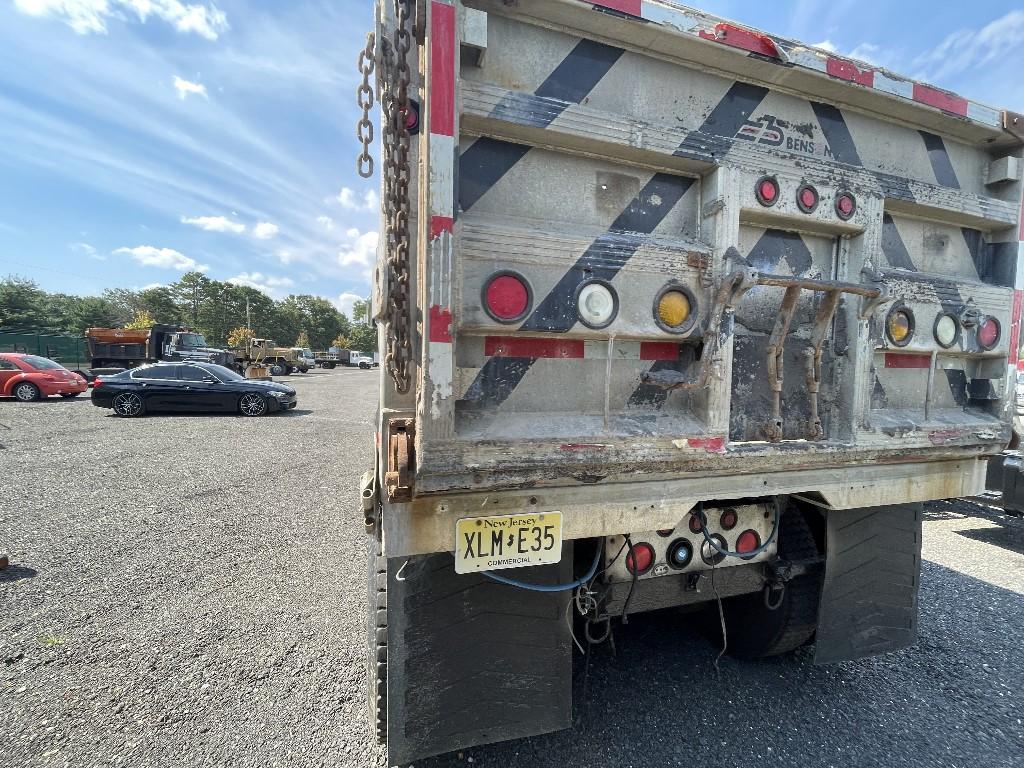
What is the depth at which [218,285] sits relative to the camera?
60062mm

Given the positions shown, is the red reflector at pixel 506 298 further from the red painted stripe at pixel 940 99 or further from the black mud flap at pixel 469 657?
the red painted stripe at pixel 940 99

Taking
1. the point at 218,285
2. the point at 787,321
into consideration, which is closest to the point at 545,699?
the point at 787,321

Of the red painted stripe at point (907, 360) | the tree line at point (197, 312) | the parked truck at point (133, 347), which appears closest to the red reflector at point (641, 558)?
the red painted stripe at point (907, 360)

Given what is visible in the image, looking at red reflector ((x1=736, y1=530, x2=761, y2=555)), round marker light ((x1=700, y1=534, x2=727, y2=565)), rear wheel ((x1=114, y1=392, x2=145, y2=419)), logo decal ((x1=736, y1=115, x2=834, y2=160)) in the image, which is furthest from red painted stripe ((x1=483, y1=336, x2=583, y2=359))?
rear wheel ((x1=114, y1=392, x2=145, y2=419))

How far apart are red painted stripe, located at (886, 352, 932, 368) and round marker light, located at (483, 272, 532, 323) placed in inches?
69.9

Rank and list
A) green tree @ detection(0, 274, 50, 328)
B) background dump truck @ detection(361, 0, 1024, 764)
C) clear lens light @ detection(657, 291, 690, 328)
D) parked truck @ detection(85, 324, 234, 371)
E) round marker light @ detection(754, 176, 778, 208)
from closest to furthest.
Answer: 1. background dump truck @ detection(361, 0, 1024, 764)
2. clear lens light @ detection(657, 291, 690, 328)
3. round marker light @ detection(754, 176, 778, 208)
4. parked truck @ detection(85, 324, 234, 371)
5. green tree @ detection(0, 274, 50, 328)

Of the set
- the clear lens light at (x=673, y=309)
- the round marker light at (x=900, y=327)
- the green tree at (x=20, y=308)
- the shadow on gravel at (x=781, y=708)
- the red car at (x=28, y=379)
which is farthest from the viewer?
the green tree at (x=20, y=308)

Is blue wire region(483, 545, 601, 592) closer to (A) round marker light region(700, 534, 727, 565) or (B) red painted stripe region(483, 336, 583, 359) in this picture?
(A) round marker light region(700, 534, 727, 565)

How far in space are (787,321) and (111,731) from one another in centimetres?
348

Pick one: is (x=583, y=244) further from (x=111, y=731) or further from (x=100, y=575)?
(x=100, y=575)

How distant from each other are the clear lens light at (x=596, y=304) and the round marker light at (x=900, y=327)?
4.47ft

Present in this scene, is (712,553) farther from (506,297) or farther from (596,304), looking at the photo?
(506,297)

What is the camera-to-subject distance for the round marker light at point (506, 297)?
1.44m

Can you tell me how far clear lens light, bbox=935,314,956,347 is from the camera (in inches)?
81.5
